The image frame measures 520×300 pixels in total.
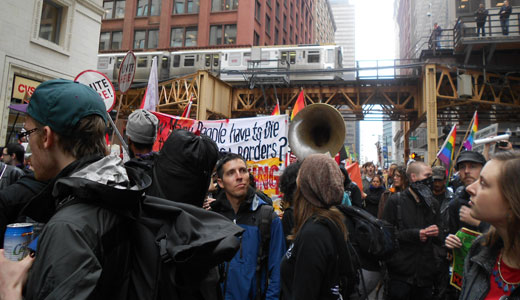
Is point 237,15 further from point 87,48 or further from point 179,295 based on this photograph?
point 179,295

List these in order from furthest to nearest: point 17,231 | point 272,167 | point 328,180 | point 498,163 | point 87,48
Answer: point 87,48
point 272,167
point 328,180
point 498,163
point 17,231

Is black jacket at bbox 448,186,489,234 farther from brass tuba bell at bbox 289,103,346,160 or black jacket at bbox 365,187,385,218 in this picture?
black jacket at bbox 365,187,385,218

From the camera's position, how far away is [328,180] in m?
2.46

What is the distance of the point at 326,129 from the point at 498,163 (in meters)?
4.44

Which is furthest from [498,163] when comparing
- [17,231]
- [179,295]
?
[17,231]

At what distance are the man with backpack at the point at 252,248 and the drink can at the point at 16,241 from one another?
178 cm

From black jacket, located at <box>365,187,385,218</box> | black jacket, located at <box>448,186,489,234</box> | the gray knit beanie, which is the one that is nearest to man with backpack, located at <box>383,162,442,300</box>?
black jacket, located at <box>448,186,489,234</box>

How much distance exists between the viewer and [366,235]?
8.84ft

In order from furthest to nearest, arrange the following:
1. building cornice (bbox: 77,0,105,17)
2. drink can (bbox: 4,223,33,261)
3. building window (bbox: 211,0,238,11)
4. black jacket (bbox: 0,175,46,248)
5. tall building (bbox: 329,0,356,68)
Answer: tall building (bbox: 329,0,356,68) < building window (bbox: 211,0,238,11) < building cornice (bbox: 77,0,105,17) < black jacket (bbox: 0,175,46,248) < drink can (bbox: 4,223,33,261)

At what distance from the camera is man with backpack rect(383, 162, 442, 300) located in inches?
159

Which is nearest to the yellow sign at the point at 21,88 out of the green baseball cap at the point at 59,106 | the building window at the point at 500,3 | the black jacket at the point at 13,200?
the black jacket at the point at 13,200

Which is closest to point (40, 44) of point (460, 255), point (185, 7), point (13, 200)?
point (13, 200)

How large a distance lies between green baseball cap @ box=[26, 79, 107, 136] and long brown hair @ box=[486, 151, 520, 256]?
205 cm

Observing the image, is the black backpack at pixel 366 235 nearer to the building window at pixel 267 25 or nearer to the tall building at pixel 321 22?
the building window at pixel 267 25
